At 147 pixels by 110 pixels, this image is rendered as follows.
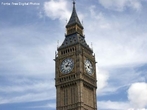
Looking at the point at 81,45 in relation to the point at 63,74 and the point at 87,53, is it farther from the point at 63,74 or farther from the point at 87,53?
the point at 63,74

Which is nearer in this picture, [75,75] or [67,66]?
[75,75]

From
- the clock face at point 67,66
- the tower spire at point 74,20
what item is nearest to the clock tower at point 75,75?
the clock face at point 67,66

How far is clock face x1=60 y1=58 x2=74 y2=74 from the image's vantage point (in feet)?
359

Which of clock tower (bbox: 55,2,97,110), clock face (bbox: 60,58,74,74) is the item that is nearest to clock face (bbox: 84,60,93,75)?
clock tower (bbox: 55,2,97,110)

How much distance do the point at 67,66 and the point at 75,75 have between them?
16.1 ft

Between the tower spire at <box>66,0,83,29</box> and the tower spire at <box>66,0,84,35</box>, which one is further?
the tower spire at <box>66,0,83,29</box>

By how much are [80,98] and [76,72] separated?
8409 millimetres

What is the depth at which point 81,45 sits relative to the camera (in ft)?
370

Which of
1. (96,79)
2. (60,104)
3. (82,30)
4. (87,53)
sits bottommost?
(60,104)

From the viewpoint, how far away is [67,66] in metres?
110

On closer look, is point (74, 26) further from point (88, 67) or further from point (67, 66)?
point (67, 66)

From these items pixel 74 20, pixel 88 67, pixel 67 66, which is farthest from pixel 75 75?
pixel 74 20

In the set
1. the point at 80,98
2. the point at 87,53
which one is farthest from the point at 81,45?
the point at 80,98

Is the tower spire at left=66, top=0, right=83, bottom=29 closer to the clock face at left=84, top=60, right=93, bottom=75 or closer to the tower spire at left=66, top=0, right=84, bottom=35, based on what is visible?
the tower spire at left=66, top=0, right=84, bottom=35
